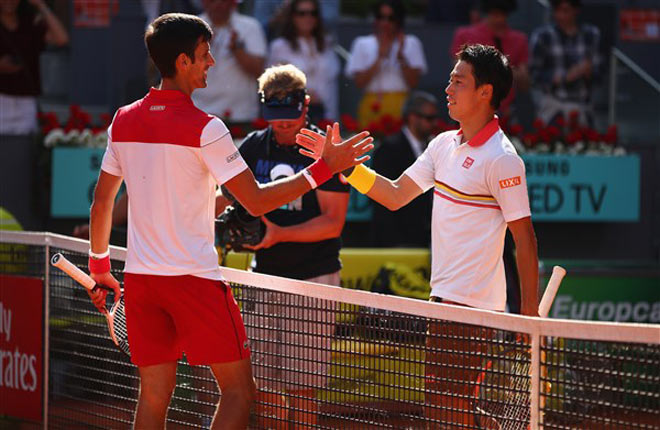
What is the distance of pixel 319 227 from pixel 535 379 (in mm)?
2317

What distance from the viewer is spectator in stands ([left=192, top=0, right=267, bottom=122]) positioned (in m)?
11.5

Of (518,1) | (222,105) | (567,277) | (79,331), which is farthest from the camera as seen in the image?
(518,1)

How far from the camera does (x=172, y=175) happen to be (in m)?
4.88

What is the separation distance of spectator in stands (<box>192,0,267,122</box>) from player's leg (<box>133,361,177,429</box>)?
21.9ft

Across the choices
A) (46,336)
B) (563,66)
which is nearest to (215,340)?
(46,336)

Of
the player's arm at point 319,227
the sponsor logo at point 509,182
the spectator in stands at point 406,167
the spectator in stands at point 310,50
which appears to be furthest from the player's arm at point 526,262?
the spectator in stands at point 310,50

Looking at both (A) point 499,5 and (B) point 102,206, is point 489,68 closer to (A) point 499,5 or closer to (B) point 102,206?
(B) point 102,206

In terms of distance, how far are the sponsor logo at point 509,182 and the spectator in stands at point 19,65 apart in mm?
6959

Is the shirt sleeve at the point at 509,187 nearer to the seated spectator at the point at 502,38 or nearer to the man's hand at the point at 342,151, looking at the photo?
the man's hand at the point at 342,151

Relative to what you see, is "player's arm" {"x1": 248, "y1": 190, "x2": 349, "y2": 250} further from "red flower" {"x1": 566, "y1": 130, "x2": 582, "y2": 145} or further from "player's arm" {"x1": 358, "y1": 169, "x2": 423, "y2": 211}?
"red flower" {"x1": 566, "y1": 130, "x2": 582, "y2": 145}

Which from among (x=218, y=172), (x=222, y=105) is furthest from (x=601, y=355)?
(x=222, y=105)

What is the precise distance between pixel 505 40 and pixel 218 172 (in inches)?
306

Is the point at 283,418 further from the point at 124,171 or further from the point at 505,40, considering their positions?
the point at 505,40

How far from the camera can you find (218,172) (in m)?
4.86
